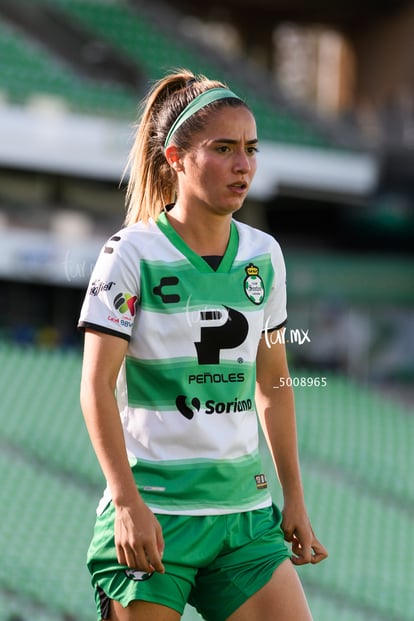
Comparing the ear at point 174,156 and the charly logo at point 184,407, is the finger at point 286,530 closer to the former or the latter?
the charly logo at point 184,407

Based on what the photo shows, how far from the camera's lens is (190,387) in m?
1.93

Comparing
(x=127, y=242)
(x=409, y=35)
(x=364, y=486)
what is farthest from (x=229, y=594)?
(x=409, y=35)

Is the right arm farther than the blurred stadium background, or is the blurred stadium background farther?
the blurred stadium background

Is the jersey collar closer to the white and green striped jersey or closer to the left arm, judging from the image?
the white and green striped jersey

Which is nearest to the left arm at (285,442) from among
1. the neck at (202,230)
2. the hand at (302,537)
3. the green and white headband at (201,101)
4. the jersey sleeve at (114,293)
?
the hand at (302,537)

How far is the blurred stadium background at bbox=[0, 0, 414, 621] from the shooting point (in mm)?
6562

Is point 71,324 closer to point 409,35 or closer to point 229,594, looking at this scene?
point 409,35

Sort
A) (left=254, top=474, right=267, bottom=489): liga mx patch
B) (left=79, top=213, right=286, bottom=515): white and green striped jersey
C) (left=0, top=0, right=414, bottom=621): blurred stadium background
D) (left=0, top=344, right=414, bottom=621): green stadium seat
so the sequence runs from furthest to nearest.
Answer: (left=0, top=0, right=414, bottom=621): blurred stadium background, (left=0, top=344, right=414, bottom=621): green stadium seat, (left=254, top=474, right=267, bottom=489): liga mx patch, (left=79, top=213, right=286, bottom=515): white and green striped jersey

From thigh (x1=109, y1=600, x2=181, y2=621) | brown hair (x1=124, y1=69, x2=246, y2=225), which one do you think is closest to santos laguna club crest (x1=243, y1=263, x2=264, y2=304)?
brown hair (x1=124, y1=69, x2=246, y2=225)

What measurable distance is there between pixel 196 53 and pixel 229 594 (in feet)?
44.9

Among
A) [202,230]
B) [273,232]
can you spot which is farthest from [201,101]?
[273,232]

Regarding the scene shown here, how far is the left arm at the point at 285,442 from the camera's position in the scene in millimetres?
2096

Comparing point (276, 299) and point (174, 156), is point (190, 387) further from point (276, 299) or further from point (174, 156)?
point (174, 156)

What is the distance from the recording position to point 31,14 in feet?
46.7
